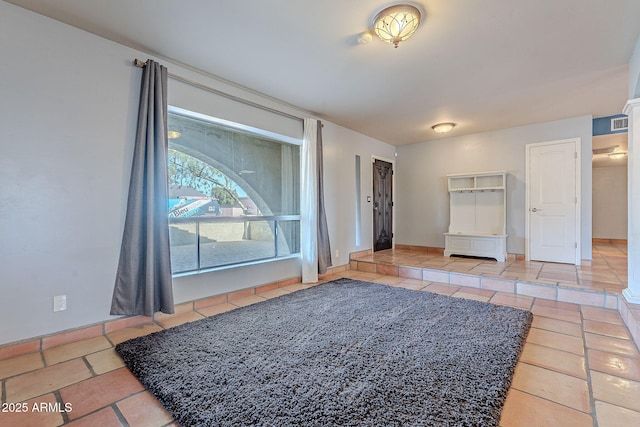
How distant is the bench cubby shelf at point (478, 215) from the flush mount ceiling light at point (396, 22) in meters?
3.80

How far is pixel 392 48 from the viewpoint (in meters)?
2.55

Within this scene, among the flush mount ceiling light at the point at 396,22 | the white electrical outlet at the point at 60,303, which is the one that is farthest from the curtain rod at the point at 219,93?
the white electrical outlet at the point at 60,303

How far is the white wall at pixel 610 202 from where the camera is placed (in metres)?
6.99

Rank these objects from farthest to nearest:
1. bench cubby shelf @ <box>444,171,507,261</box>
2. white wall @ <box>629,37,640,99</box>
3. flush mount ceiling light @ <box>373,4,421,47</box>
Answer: bench cubby shelf @ <box>444,171,507,261</box>, white wall @ <box>629,37,640,99</box>, flush mount ceiling light @ <box>373,4,421,47</box>

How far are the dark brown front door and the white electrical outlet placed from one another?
15.5 ft

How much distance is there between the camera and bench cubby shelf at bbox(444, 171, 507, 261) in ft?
16.2

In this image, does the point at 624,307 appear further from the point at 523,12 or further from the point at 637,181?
the point at 523,12

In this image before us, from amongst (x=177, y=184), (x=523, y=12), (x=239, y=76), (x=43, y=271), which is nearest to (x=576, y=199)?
(x=523, y=12)

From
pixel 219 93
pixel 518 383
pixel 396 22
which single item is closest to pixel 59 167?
pixel 219 93

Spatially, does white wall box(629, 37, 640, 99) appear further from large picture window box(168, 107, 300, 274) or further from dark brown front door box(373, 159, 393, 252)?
dark brown front door box(373, 159, 393, 252)

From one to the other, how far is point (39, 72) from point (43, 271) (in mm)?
1489

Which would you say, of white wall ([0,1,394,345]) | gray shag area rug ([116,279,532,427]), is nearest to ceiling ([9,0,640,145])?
white wall ([0,1,394,345])

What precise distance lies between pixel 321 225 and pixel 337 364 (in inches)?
96.7

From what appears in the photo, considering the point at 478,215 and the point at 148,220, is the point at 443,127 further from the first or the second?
the point at 148,220
